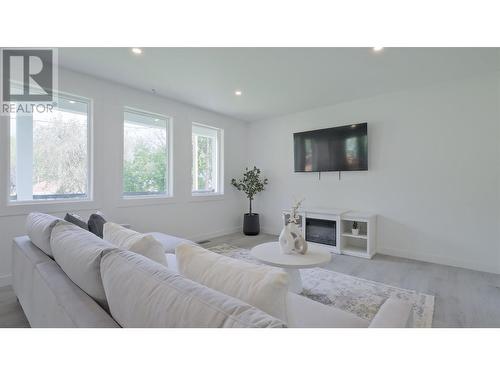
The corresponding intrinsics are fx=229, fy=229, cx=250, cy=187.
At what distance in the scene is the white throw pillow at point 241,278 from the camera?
741 millimetres

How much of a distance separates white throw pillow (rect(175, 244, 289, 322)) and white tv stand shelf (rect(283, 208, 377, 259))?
302cm

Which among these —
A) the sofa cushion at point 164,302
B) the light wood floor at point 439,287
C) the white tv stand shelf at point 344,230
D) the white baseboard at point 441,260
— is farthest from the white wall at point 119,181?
the white baseboard at point 441,260

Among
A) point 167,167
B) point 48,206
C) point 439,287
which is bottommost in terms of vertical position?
point 439,287

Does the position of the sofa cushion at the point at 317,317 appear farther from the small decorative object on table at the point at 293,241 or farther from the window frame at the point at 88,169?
the window frame at the point at 88,169

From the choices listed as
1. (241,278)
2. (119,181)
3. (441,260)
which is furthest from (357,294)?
(119,181)

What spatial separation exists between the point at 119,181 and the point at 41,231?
1895 millimetres

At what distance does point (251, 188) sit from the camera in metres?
4.88

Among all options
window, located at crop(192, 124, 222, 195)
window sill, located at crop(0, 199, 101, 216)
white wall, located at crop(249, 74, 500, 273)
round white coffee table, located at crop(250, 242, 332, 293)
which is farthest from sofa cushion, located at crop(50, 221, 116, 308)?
white wall, located at crop(249, 74, 500, 273)

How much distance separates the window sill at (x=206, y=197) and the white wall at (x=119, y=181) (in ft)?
0.07

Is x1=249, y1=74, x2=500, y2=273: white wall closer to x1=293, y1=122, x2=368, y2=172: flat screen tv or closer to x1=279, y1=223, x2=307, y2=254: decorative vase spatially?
x1=293, y1=122, x2=368, y2=172: flat screen tv

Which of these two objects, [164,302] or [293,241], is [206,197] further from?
[164,302]

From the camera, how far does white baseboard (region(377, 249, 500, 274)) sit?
2.89 m
